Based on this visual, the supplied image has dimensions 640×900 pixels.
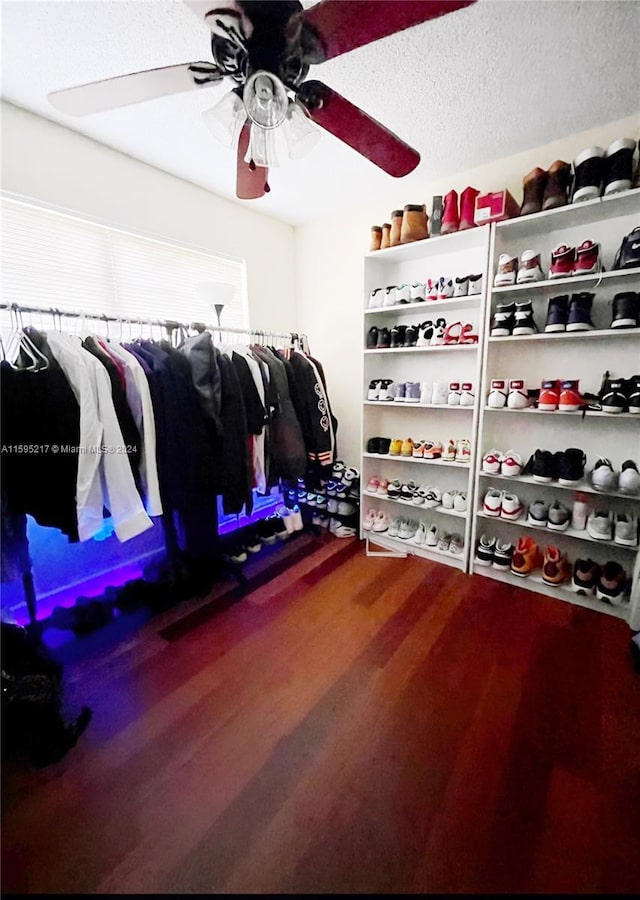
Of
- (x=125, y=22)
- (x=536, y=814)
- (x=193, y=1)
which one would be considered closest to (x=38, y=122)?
(x=125, y=22)

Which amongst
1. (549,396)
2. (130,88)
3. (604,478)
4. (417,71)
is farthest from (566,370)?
(130,88)

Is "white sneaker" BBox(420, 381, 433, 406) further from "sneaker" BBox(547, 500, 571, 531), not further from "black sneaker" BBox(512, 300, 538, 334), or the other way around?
"sneaker" BBox(547, 500, 571, 531)

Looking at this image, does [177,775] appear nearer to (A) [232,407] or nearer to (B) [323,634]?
(B) [323,634]

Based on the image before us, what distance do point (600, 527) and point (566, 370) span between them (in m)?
0.85

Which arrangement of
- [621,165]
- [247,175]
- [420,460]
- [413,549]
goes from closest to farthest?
[247,175], [621,165], [420,460], [413,549]

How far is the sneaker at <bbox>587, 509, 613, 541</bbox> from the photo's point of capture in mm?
1768

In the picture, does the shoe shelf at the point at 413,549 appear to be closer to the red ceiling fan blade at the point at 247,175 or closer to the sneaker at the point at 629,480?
the sneaker at the point at 629,480

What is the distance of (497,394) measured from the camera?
6.42 feet

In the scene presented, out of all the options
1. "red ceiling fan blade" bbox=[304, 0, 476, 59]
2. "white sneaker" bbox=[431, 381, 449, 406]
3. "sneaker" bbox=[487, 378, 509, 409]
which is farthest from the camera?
"white sneaker" bbox=[431, 381, 449, 406]

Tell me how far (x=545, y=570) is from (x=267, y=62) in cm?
239

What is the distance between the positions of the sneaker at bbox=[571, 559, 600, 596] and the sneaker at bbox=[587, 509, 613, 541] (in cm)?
19

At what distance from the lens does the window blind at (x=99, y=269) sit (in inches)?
67.3

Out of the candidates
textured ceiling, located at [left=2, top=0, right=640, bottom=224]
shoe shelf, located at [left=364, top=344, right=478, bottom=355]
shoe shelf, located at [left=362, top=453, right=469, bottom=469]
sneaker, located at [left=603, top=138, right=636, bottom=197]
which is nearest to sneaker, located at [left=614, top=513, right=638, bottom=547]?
shoe shelf, located at [left=362, top=453, right=469, bottom=469]

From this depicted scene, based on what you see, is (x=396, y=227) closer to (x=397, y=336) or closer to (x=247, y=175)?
(x=397, y=336)
